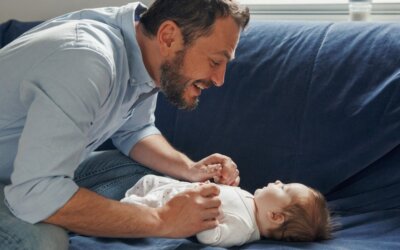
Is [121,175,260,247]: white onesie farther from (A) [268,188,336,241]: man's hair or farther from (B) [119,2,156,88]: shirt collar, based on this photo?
(B) [119,2,156,88]: shirt collar

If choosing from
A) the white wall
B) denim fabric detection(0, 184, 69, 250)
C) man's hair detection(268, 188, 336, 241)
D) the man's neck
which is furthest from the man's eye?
the white wall

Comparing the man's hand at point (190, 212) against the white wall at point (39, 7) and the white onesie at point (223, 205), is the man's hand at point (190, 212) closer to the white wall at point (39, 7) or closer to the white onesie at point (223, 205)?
the white onesie at point (223, 205)

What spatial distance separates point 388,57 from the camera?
1.55 m

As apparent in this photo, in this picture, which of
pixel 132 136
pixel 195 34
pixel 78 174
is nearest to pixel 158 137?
pixel 132 136

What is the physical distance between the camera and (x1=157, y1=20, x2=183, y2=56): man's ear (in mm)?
1285

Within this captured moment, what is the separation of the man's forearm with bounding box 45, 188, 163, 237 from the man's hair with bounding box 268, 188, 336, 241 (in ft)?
1.15

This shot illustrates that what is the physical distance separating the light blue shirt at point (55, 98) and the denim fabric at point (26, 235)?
0.06 feet

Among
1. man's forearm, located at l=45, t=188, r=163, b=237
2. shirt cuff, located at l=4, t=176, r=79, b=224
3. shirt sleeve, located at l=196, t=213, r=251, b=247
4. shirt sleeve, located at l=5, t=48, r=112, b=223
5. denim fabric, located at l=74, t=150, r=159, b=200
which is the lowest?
denim fabric, located at l=74, t=150, r=159, b=200

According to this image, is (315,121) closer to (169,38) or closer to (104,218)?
(169,38)

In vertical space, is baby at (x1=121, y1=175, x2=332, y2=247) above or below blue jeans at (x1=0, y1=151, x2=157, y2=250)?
above

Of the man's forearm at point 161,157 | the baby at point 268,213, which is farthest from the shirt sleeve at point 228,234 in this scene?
the man's forearm at point 161,157

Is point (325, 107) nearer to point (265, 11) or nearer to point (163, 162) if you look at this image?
point (163, 162)

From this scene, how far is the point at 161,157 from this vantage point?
1624 mm

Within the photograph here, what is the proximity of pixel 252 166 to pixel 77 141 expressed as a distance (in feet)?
2.29
